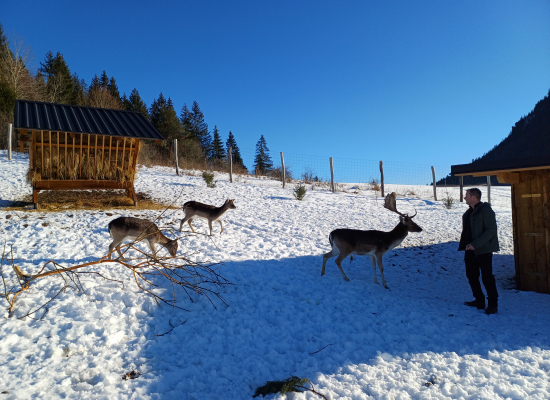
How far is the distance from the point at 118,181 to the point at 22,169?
863 cm

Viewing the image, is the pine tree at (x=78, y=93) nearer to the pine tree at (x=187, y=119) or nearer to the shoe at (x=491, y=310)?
the pine tree at (x=187, y=119)

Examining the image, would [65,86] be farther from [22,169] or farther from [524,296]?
[524,296]

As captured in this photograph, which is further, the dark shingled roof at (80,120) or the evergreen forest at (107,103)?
the evergreen forest at (107,103)

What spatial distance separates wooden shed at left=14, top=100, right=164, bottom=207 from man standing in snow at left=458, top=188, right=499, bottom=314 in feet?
33.7

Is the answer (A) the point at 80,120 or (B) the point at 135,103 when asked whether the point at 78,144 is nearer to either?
(A) the point at 80,120

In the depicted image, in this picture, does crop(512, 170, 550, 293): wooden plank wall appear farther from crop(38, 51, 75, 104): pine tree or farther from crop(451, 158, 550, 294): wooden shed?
crop(38, 51, 75, 104): pine tree

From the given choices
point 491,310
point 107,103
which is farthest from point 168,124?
point 491,310

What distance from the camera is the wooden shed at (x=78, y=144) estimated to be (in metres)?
10.9

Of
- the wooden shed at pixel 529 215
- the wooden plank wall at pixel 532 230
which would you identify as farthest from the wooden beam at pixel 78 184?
the wooden plank wall at pixel 532 230

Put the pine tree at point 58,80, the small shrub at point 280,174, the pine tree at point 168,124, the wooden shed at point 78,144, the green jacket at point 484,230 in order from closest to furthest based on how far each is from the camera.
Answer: the green jacket at point 484,230
the wooden shed at point 78,144
the small shrub at point 280,174
the pine tree at point 58,80
the pine tree at point 168,124

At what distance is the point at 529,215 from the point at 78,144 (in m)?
13.7

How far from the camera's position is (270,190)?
19266 mm

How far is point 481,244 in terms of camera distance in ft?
18.5

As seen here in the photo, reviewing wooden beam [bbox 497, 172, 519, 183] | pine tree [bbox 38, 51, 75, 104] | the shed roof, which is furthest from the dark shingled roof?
pine tree [bbox 38, 51, 75, 104]
